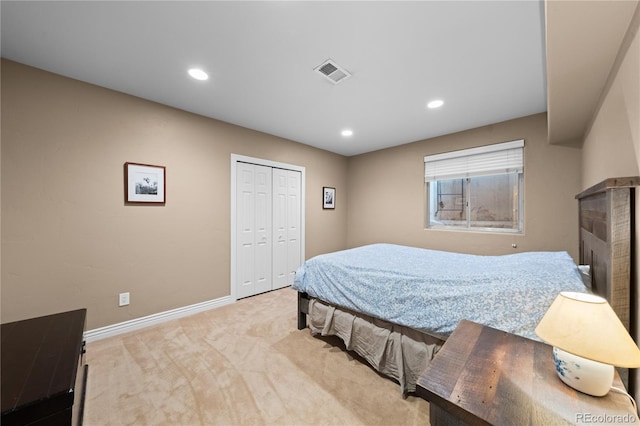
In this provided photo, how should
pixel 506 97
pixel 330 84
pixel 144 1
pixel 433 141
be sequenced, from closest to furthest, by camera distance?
1. pixel 144 1
2. pixel 330 84
3. pixel 506 97
4. pixel 433 141

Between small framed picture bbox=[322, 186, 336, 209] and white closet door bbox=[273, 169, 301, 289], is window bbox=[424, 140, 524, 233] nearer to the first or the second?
small framed picture bbox=[322, 186, 336, 209]

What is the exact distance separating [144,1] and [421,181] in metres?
3.87

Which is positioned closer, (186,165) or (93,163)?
(93,163)

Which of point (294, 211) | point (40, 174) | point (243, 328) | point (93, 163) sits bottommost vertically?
point (243, 328)

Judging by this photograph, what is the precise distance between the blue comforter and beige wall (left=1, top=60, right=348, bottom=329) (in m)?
1.62

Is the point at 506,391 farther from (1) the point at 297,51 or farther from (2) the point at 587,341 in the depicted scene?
(1) the point at 297,51

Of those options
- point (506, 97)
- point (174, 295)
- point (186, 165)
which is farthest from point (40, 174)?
point (506, 97)

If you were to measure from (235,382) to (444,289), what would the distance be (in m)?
1.72

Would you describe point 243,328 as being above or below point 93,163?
below

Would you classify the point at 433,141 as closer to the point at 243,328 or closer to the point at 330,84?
the point at 330,84

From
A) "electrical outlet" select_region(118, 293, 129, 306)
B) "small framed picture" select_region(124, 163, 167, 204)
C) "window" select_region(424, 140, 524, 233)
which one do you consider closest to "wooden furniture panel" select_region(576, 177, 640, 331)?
"window" select_region(424, 140, 524, 233)

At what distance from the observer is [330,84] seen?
2338mm

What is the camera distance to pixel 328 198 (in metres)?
4.82

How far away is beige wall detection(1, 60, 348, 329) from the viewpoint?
204cm
